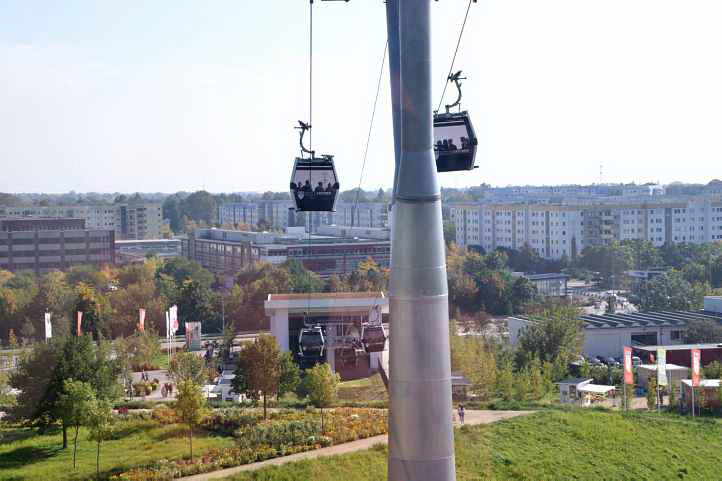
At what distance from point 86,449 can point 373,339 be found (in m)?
3.91

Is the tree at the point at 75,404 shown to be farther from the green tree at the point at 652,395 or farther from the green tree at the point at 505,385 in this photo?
the green tree at the point at 652,395

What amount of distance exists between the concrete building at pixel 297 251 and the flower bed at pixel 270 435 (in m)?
19.2

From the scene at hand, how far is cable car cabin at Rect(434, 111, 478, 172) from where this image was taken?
377 centimetres

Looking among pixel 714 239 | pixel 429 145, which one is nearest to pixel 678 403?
pixel 429 145

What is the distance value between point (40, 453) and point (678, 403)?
7.60 m

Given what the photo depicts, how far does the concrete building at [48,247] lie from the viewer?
99.2 ft

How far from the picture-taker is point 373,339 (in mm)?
7066

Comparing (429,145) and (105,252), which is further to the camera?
(105,252)

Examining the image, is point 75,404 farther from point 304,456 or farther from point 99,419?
point 304,456

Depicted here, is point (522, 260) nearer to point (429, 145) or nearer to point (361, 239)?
point (361, 239)

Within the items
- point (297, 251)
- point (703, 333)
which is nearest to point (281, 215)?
point (297, 251)

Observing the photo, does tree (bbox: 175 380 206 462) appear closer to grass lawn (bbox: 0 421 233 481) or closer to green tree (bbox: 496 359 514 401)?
grass lawn (bbox: 0 421 233 481)

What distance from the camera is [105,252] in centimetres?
3148

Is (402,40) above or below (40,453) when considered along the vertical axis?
above
